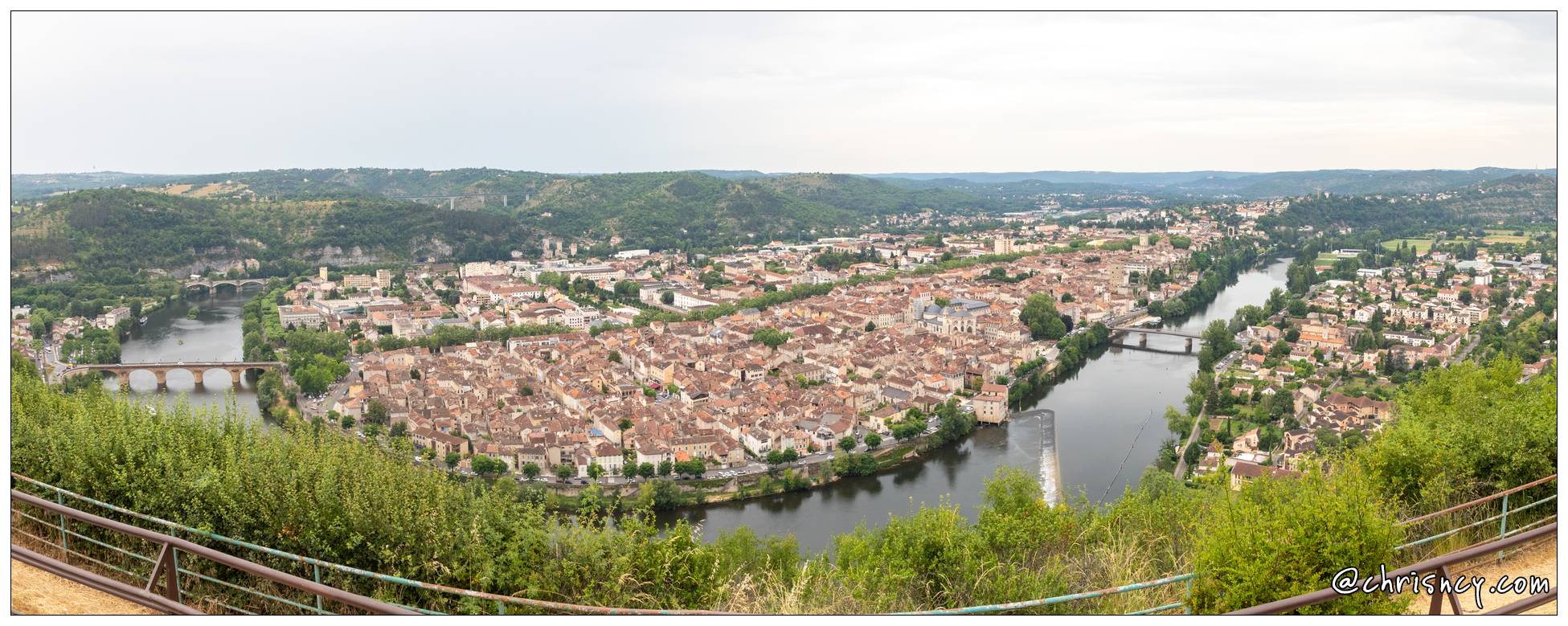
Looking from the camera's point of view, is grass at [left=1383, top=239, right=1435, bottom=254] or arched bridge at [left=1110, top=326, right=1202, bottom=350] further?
grass at [left=1383, top=239, right=1435, bottom=254]

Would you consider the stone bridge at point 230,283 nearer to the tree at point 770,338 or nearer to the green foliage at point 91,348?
the green foliage at point 91,348

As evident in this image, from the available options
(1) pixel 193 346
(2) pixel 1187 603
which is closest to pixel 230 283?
(1) pixel 193 346

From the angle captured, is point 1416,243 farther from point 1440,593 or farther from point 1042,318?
point 1440,593

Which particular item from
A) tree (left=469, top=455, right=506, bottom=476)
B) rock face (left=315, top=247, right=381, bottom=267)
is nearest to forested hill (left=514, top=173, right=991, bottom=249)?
rock face (left=315, top=247, right=381, bottom=267)

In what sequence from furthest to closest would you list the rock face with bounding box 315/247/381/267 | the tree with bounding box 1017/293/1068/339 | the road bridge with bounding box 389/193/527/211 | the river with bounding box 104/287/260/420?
the road bridge with bounding box 389/193/527/211 < the rock face with bounding box 315/247/381/267 < the tree with bounding box 1017/293/1068/339 < the river with bounding box 104/287/260/420

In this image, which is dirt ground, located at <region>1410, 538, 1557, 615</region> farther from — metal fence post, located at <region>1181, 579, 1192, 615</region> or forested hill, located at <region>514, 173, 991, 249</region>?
forested hill, located at <region>514, 173, 991, 249</region>

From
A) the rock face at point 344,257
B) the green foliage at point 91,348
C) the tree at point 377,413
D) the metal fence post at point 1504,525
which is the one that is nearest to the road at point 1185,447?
the metal fence post at point 1504,525
